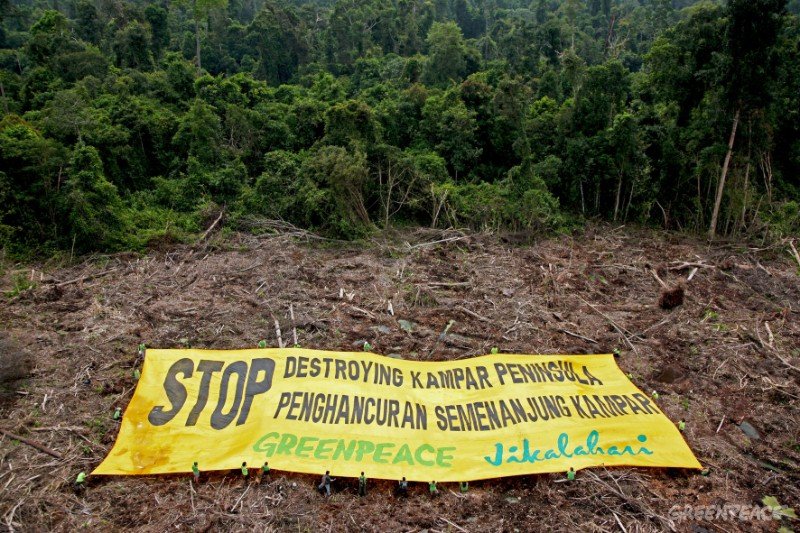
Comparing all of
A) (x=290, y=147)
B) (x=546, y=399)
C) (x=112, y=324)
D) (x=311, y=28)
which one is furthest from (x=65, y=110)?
(x=311, y=28)

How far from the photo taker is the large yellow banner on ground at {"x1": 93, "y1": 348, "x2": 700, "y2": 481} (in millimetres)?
6012

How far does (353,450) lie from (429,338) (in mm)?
2952

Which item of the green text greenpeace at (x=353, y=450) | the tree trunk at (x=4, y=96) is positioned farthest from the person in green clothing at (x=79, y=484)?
the tree trunk at (x=4, y=96)

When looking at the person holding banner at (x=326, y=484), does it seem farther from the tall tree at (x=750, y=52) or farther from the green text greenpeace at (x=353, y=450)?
the tall tree at (x=750, y=52)

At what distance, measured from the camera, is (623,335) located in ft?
29.6

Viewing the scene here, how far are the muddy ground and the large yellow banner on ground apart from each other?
0.81ft

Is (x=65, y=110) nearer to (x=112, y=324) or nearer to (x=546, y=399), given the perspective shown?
(x=112, y=324)

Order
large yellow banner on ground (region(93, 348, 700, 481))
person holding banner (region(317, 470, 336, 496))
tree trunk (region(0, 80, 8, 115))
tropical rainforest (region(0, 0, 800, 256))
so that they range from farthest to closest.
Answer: tree trunk (region(0, 80, 8, 115)) < tropical rainforest (region(0, 0, 800, 256)) < large yellow banner on ground (region(93, 348, 700, 481)) < person holding banner (region(317, 470, 336, 496))

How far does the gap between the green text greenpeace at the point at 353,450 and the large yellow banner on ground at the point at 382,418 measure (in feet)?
0.04

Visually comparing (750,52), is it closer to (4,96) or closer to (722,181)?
(722,181)

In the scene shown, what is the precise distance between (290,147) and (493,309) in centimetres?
1025

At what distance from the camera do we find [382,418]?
6500 mm

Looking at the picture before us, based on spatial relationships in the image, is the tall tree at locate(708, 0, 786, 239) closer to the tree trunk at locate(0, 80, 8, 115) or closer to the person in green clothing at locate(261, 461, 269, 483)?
the person in green clothing at locate(261, 461, 269, 483)

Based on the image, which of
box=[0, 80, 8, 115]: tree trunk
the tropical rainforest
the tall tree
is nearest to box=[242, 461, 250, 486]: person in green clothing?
the tropical rainforest
